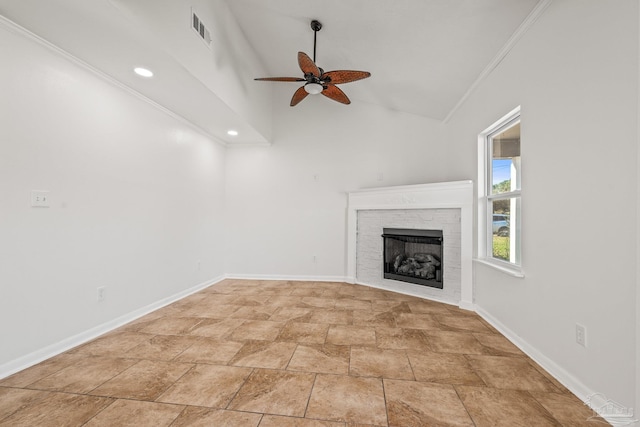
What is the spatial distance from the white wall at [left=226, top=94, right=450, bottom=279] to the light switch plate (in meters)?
2.81

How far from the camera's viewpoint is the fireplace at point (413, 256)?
3729 millimetres

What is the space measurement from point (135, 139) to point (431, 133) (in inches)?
157

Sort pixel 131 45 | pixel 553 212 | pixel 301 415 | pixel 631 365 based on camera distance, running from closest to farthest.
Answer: pixel 631 365 → pixel 301 415 → pixel 553 212 → pixel 131 45

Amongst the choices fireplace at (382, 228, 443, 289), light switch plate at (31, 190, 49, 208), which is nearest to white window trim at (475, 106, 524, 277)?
fireplace at (382, 228, 443, 289)

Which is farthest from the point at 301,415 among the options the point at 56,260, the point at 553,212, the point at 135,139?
the point at 135,139

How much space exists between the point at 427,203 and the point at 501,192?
103 cm

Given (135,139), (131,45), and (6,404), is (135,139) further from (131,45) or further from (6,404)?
(6,404)

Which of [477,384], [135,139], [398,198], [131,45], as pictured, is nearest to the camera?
[477,384]

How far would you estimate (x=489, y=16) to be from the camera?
7.27 feet

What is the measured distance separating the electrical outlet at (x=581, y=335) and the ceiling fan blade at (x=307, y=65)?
277cm

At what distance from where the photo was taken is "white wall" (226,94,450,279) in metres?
4.62

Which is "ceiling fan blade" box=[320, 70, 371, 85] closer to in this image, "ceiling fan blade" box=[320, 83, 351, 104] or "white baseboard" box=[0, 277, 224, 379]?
"ceiling fan blade" box=[320, 83, 351, 104]

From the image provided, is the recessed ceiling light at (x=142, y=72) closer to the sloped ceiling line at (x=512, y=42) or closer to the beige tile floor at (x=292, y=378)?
the beige tile floor at (x=292, y=378)

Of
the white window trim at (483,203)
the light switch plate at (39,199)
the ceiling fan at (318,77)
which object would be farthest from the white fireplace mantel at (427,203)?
the light switch plate at (39,199)
